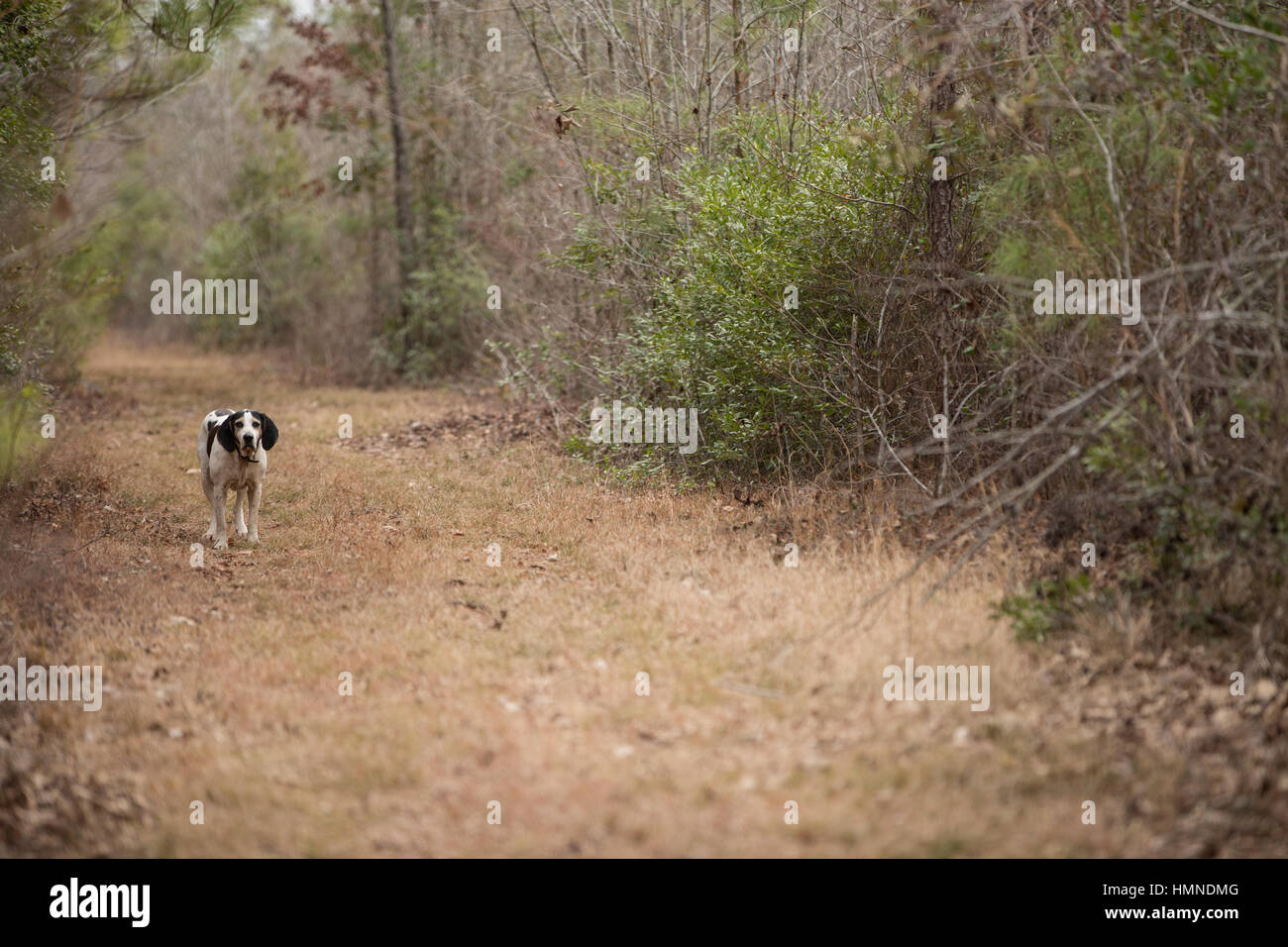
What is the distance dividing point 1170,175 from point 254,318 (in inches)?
787

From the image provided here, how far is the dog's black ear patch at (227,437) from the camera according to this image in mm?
8297

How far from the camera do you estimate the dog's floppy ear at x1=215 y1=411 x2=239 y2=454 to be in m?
8.30

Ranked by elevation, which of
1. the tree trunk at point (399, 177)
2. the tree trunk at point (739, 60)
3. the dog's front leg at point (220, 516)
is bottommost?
the dog's front leg at point (220, 516)

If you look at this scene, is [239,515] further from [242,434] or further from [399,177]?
[399,177]

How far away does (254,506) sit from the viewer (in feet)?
28.7

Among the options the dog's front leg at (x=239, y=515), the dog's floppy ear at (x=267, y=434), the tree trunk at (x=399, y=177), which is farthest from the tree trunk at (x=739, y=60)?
the tree trunk at (x=399, y=177)

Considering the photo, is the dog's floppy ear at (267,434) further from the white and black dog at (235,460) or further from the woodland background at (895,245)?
the woodland background at (895,245)

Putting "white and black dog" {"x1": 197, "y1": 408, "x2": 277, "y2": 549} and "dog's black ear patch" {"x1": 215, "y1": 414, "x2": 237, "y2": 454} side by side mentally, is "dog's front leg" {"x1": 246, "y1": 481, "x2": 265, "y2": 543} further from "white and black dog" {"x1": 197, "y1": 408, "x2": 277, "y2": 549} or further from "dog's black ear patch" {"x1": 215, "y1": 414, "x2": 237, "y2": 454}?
"dog's black ear patch" {"x1": 215, "y1": 414, "x2": 237, "y2": 454}

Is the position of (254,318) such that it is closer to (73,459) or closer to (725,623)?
(73,459)

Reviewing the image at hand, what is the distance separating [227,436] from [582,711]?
4.50 metres

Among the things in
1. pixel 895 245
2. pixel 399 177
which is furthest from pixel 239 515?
pixel 399 177

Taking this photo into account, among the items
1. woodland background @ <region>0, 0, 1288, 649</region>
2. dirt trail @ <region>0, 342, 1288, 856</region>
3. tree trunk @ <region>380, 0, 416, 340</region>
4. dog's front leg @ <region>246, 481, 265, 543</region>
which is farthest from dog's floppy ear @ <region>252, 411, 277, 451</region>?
tree trunk @ <region>380, 0, 416, 340</region>

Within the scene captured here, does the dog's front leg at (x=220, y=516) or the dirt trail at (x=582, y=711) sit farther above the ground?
the dog's front leg at (x=220, y=516)
